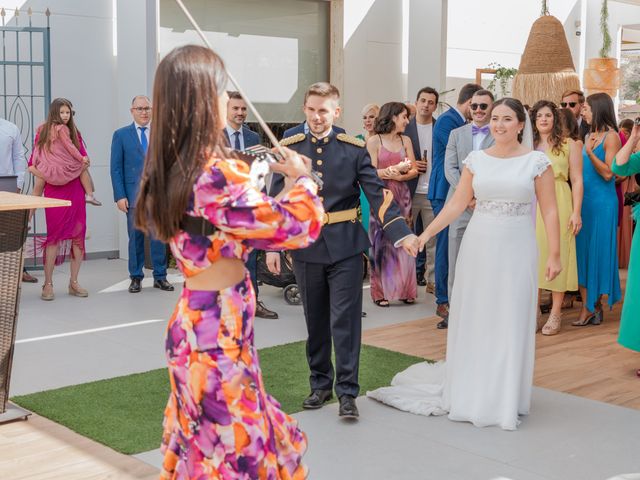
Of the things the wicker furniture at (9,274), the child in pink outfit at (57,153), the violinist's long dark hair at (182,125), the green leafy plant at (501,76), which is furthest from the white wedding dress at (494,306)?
the green leafy plant at (501,76)

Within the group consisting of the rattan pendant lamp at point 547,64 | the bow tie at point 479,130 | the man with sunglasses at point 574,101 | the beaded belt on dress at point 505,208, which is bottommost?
the beaded belt on dress at point 505,208

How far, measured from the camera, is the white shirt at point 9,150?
27.6 feet

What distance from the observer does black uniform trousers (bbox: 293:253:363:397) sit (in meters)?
4.83

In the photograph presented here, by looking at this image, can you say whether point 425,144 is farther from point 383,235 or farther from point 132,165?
point 132,165

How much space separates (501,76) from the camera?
523 inches

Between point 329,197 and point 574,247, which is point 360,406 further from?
point 574,247

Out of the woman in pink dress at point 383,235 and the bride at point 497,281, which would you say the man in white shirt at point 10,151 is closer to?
the woman in pink dress at point 383,235

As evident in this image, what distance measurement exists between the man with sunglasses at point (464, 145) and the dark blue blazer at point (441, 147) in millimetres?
461

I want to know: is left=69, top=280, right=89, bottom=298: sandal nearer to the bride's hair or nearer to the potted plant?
the bride's hair

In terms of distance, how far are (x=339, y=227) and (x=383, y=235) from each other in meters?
3.39

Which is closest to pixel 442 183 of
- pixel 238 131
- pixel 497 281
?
pixel 238 131

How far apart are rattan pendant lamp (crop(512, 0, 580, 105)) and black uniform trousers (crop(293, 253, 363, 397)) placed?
579cm

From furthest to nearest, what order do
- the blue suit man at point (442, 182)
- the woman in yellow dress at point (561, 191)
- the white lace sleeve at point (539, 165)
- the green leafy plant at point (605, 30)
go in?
the green leafy plant at point (605, 30)
the blue suit man at point (442, 182)
the woman in yellow dress at point (561, 191)
the white lace sleeve at point (539, 165)

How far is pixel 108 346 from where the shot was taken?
6.46m
